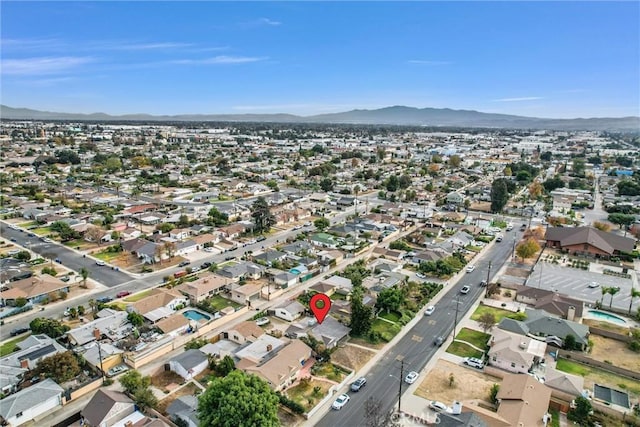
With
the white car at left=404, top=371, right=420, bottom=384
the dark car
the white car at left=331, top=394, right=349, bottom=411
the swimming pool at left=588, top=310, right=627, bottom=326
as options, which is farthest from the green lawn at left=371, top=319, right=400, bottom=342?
the dark car

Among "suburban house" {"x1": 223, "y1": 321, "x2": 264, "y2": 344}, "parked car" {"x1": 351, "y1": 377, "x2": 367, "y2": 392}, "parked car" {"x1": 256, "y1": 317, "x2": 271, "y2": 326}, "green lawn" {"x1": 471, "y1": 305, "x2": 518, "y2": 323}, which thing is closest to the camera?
"parked car" {"x1": 351, "y1": 377, "x2": 367, "y2": 392}

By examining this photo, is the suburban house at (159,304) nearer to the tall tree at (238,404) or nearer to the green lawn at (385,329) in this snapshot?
the tall tree at (238,404)

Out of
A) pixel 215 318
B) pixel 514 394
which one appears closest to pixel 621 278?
pixel 514 394

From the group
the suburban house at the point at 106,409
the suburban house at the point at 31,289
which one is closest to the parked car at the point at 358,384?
the suburban house at the point at 106,409

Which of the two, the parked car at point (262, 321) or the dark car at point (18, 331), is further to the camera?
the parked car at point (262, 321)

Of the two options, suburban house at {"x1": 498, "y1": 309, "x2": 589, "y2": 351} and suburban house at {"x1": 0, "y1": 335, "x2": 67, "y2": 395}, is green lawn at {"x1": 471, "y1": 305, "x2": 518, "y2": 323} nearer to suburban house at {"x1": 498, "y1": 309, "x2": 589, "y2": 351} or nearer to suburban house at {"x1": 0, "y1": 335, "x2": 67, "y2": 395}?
suburban house at {"x1": 498, "y1": 309, "x2": 589, "y2": 351}

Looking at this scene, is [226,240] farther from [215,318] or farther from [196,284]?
[215,318]
